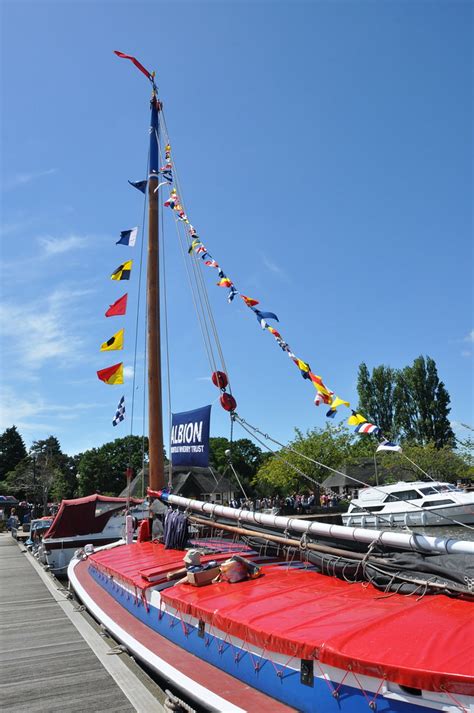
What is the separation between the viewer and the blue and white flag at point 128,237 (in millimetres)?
13187

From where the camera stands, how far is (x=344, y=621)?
4156 mm

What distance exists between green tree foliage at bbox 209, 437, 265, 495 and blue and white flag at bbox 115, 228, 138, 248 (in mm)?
70921

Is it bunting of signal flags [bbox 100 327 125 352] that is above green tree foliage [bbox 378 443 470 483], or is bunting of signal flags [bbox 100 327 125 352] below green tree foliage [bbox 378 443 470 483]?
above

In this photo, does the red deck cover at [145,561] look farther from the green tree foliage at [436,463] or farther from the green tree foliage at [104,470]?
the green tree foliage at [104,470]

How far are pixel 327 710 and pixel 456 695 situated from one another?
1.20 metres

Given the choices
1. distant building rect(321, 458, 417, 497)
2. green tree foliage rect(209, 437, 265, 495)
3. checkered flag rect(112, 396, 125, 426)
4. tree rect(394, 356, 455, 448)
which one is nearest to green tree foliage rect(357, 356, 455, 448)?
tree rect(394, 356, 455, 448)

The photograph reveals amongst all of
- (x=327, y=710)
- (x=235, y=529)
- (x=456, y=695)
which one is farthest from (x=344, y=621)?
(x=235, y=529)

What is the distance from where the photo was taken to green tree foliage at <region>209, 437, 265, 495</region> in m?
84.8

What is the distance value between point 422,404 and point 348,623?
6425cm

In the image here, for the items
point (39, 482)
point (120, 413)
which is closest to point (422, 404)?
Result: point (39, 482)

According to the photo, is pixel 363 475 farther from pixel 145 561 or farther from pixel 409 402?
pixel 145 561

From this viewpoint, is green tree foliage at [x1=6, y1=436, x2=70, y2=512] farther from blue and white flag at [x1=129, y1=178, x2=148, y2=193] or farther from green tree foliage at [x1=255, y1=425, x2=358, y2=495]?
blue and white flag at [x1=129, y1=178, x2=148, y2=193]

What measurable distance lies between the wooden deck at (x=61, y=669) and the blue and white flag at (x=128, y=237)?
906 centimetres

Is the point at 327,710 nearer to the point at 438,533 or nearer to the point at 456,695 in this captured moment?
the point at 456,695
